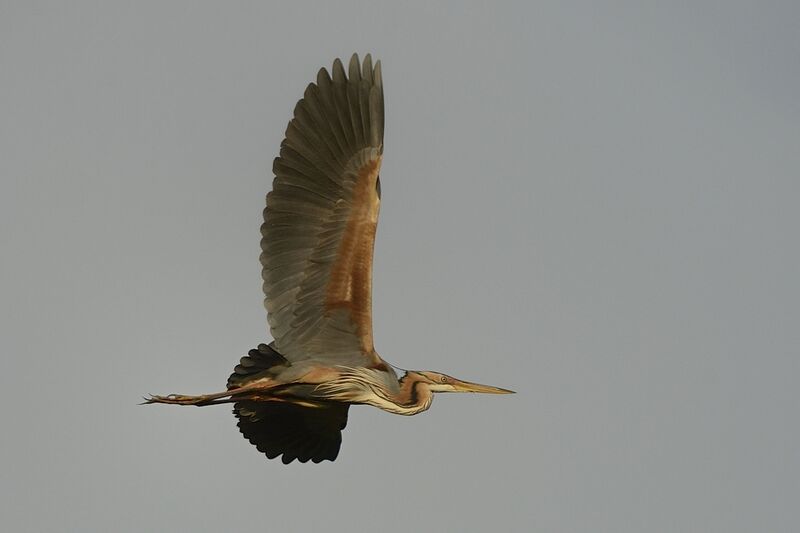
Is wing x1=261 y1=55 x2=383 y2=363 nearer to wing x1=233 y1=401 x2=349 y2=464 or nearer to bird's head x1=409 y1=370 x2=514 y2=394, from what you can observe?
bird's head x1=409 y1=370 x2=514 y2=394

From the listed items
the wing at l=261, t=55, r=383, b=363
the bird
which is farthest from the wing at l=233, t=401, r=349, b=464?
the wing at l=261, t=55, r=383, b=363

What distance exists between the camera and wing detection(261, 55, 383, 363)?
1370cm

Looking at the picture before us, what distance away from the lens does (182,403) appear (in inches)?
539

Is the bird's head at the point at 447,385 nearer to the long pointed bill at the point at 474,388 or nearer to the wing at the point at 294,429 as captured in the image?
the long pointed bill at the point at 474,388

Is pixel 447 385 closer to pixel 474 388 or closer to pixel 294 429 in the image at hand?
pixel 474 388

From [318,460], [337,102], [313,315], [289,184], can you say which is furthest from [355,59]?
[318,460]

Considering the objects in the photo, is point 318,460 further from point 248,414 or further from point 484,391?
point 484,391

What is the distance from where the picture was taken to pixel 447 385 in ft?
47.9

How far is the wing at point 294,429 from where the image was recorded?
15.3 m

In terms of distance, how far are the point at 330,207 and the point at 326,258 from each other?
477mm

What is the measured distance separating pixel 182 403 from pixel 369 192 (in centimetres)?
260

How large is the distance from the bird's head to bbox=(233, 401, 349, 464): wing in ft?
3.72

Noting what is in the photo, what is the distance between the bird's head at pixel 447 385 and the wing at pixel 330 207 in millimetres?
679

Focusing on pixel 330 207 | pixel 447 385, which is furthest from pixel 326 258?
pixel 447 385
